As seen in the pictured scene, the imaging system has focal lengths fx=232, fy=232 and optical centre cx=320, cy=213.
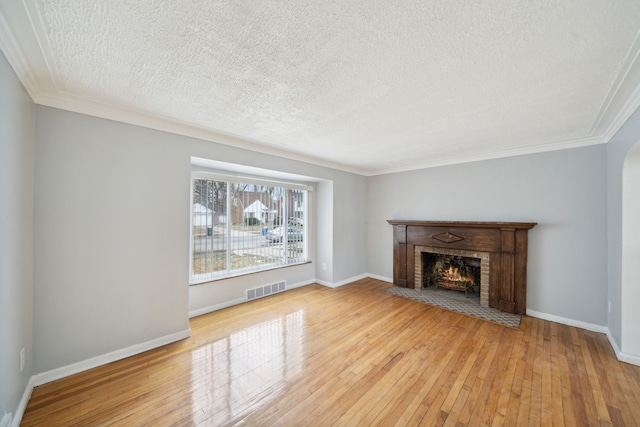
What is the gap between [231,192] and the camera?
3.67 m

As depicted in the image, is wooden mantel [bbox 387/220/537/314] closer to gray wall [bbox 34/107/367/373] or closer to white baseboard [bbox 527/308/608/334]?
white baseboard [bbox 527/308/608/334]

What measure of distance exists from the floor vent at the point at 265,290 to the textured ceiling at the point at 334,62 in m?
2.54

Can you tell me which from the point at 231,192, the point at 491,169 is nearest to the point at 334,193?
the point at 231,192

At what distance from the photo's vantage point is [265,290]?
398cm

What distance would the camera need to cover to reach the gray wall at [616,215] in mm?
2262

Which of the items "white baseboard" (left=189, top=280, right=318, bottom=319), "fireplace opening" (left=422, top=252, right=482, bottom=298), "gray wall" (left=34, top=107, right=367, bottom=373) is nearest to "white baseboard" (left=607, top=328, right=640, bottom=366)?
"fireplace opening" (left=422, top=252, right=482, bottom=298)

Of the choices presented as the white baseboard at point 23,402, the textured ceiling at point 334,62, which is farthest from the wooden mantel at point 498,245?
the white baseboard at point 23,402

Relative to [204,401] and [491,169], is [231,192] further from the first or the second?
[491,169]

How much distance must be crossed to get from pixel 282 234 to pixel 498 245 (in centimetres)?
352

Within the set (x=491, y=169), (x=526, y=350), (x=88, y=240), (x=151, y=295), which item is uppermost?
(x=491, y=169)

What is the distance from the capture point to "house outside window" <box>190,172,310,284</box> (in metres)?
3.38

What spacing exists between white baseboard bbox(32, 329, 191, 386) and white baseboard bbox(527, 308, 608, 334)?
456 cm

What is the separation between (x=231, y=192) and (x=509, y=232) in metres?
4.18

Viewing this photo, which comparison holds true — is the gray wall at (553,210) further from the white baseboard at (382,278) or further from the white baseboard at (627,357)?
the white baseboard at (382,278)
